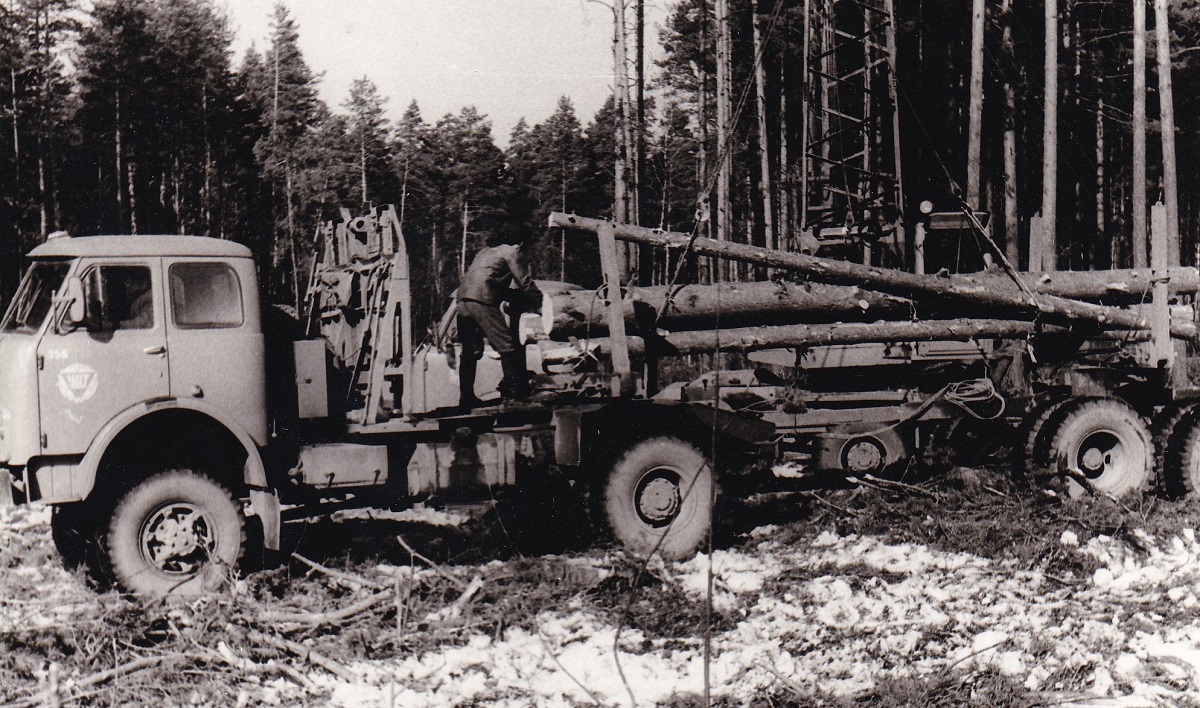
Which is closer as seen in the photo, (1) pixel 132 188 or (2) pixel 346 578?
(2) pixel 346 578

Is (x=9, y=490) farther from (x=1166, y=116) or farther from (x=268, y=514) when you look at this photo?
(x=1166, y=116)

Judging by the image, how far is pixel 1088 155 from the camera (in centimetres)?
3200

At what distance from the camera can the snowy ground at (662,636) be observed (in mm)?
5723

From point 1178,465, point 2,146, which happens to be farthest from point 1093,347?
point 2,146

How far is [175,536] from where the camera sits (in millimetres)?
7402

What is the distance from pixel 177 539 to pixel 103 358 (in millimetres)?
1360

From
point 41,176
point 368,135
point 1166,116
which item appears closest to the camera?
point 1166,116

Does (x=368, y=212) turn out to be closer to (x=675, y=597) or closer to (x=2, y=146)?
(x=675, y=597)

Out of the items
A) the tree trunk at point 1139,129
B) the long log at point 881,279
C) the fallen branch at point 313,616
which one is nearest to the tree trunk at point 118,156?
the tree trunk at point 1139,129

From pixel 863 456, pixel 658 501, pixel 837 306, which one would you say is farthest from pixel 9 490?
pixel 837 306

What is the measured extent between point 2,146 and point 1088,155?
33871mm

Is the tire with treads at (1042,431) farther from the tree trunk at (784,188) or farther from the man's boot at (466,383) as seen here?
the tree trunk at (784,188)

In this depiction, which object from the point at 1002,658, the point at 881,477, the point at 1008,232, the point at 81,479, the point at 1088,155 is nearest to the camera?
the point at 1002,658

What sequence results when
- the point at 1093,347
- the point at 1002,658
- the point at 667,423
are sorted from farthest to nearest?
the point at 1093,347, the point at 667,423, the point at 1002,658
